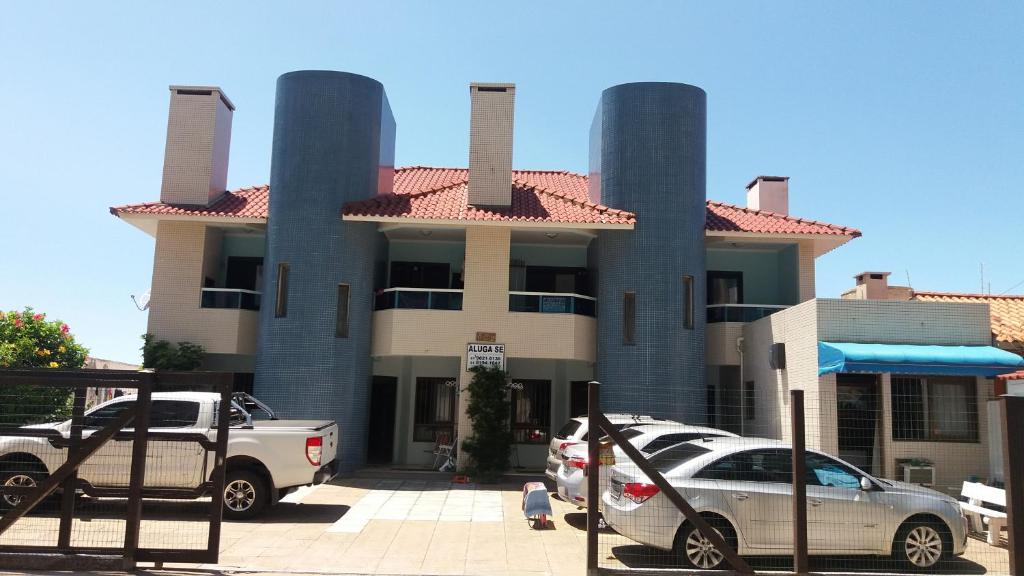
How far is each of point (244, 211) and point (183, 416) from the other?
857 centimetres

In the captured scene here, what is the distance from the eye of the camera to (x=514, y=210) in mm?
18547

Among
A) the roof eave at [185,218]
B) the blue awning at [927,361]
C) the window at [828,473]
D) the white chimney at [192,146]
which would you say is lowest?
the window at [828,473]

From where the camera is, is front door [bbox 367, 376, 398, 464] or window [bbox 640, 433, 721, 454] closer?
window [bbox 640, 433, 721, 454]

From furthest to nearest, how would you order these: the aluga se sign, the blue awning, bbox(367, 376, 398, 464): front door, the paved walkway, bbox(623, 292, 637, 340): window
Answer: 1. bbox(367, 376, 398, 464): front door
2. bbox(623, 292, 637, 340): window
3. the aluga se sign
4. the blue awning
5. the paved walkway

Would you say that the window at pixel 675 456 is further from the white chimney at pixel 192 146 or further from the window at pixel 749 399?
the white chimney at pixel 192 146

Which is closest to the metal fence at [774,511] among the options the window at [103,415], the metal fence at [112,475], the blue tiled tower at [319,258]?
the metal fence at [112,475]

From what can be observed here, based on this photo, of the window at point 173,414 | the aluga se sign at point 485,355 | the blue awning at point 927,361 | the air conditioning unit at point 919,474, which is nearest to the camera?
the window at point 173,414

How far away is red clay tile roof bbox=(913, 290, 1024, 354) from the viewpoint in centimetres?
1473

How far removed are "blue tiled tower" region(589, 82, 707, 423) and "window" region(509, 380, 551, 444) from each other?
2.27 m

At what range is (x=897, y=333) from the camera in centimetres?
1395

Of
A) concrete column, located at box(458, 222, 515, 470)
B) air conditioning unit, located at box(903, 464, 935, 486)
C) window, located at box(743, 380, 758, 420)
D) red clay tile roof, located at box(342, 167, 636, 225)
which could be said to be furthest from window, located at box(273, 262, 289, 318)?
air conditioning unit, located at box(903, 464, 935, 486)

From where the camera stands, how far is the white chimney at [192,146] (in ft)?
62.7

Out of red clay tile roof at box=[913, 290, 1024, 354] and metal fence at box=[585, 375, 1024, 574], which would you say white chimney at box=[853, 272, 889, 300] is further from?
metal fence at box=[585, 375, 1024, 574]

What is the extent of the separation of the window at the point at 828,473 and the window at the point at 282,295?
12.8 metres
